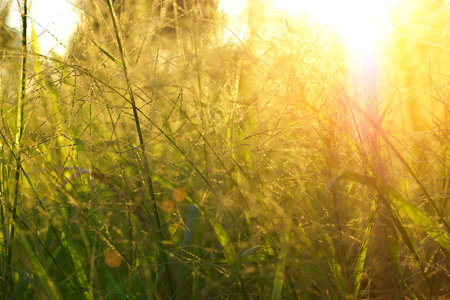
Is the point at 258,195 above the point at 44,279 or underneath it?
above

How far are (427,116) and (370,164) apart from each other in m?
0.66

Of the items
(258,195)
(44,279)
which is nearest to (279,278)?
(258,195)

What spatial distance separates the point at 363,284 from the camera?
0.99 m

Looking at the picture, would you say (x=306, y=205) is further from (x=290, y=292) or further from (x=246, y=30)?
(x=246, y=30)

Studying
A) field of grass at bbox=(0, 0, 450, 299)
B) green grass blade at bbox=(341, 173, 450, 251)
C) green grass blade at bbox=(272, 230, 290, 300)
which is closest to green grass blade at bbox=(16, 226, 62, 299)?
field of grass at bbox=(0, 0, 450, 299)

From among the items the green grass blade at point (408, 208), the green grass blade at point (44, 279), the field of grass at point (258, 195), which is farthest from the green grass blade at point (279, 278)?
the green grass blade at point (44, 279)

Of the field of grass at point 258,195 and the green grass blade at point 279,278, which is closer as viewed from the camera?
the green grass blade at point 279,278

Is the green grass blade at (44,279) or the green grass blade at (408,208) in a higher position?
the green grass blade at (408,208)

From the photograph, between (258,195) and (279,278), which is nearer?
(279,278)

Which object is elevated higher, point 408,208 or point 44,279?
point 408,208

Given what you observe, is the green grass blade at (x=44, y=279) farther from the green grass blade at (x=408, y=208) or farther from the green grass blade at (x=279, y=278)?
the green grass blade at (x=408, y=208)

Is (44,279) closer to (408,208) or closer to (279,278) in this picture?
(279,278)

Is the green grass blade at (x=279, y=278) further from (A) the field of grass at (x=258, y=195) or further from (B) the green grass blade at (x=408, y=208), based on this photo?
(B) the green grass blade at (x=408, y=208)

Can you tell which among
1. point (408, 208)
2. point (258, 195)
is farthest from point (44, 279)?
point (408, 208)
